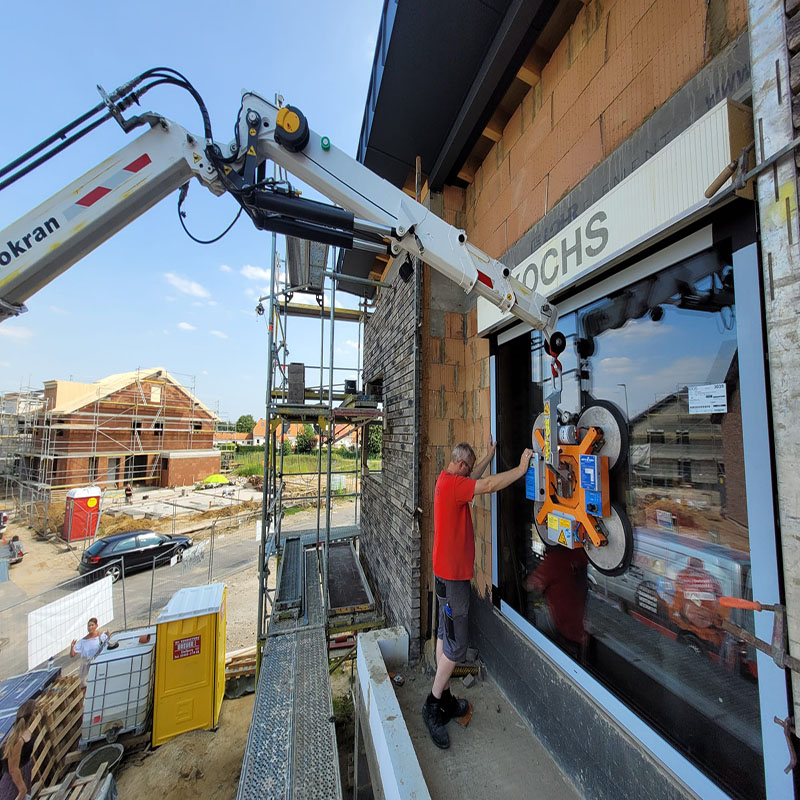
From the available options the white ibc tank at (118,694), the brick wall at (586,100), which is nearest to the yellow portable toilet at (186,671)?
the white ibc tank at (118,694)

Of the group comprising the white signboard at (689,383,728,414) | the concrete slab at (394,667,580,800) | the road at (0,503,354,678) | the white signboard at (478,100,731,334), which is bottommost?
the road at (0,503,354,678)

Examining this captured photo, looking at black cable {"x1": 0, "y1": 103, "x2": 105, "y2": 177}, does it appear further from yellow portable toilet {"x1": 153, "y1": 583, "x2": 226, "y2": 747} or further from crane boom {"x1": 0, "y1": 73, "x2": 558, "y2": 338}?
yellow portable toilet {"x1": 153, "y1": 583, "x2": 226, "y2": 747}

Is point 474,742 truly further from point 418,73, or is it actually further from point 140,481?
point 140,481

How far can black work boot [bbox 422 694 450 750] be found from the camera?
265cm

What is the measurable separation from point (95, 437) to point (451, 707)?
23.5 m

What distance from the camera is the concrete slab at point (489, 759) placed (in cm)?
230

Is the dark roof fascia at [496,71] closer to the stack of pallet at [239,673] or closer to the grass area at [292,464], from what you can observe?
the stack of pallet at [239,673]

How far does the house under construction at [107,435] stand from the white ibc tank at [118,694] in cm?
1614

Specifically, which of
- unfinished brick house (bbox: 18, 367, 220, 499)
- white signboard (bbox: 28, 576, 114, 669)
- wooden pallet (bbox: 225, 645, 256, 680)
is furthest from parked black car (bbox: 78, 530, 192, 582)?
unfinished brick house (bbox: 18, 367, 220, 499)

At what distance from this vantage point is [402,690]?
342 cm

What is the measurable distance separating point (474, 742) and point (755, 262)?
11.6 feet

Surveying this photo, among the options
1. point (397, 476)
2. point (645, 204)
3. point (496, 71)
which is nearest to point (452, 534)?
point (397, 476)

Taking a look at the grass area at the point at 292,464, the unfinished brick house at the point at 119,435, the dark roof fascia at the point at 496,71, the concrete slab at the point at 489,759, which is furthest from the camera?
the grass area at the point at 292,464

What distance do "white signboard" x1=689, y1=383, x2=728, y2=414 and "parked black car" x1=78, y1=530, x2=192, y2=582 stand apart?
1249cm
